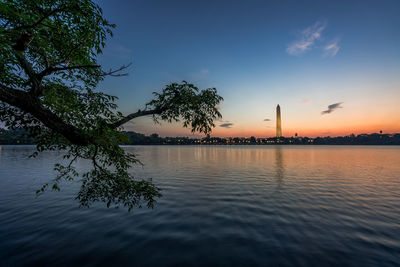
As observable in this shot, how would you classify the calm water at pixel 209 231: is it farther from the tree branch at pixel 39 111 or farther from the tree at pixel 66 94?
the tree branch at pixel 39 111

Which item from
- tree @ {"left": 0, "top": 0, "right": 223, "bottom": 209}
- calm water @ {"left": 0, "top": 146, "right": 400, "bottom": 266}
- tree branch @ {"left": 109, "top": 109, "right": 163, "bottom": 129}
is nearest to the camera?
tree @ {"left": 0, "top": 0, "right": 223, "bottom": 209}

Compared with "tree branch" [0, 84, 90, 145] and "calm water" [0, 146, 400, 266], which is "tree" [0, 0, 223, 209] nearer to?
"tree branch" [0, 84, 90, 145]

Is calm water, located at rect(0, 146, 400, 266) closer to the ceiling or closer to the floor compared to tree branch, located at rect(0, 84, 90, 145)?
closer to the floor

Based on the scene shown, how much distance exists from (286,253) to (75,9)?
12.3 m

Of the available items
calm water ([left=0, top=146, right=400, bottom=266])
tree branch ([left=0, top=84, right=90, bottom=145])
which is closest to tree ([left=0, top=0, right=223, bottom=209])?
tree branch ([left=0, top=84, right=90, bottom=145])

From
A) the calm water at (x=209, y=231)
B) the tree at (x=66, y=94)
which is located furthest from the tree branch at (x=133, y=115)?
the calm water at (x=209, y=231)

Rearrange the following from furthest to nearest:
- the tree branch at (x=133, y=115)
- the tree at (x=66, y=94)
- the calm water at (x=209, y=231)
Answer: the calm water at (x=209, y=231)
the tree branch at (x=133, y=115)
the tree at (x=66, y=94)

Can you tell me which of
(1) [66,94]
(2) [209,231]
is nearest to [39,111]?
(1) [66,94]

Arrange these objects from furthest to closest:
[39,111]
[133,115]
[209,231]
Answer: [209,231] < [133,115] < [39,111]

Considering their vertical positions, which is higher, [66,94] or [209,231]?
[66,94]

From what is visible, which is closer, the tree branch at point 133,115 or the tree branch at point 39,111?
the tree branch at point 39,111

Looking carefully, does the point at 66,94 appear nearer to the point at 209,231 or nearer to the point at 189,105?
the point at 189,105

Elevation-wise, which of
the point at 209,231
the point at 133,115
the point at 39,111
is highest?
the point at 133,115

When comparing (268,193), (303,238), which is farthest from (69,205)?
(268,193)
